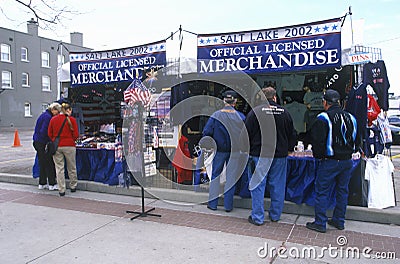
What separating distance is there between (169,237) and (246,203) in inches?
64.8

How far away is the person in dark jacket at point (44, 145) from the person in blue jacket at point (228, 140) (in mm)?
3255

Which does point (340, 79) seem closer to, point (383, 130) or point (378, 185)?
point (383, 130)

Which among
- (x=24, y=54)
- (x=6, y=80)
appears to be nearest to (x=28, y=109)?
(x=6, y=80)

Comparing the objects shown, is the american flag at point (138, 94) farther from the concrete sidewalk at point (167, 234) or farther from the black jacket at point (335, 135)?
the black jacket at point (335, 135)

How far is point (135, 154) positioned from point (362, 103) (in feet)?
11.0

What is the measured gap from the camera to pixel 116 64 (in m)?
6.89

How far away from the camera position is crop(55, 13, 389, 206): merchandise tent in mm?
5254

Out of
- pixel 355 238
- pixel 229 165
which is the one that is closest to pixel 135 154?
pixel 229 165

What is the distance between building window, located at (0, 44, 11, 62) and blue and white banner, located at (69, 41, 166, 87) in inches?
1067

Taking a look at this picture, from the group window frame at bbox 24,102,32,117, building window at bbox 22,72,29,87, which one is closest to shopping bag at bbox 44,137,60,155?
building window at bbox 22,72,29,87

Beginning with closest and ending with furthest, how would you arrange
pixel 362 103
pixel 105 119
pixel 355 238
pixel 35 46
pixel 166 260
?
1. pixel 166 260
2. pixel 355 238
3. pixel 362 103
4. pixel 105 119
5. pixel 35 46

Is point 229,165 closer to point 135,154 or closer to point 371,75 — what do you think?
point 135,154

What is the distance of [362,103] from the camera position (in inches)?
195

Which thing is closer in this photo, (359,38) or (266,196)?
(359,38)
